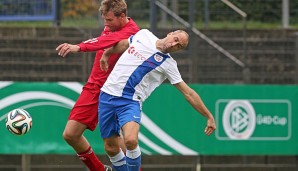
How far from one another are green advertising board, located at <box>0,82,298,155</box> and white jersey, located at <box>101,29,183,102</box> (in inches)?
126

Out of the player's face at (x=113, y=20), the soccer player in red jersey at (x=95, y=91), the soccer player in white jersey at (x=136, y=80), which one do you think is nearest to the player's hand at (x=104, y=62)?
the soccer player in white jersey at (x=136, y=80)

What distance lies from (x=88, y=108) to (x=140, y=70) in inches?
40.0

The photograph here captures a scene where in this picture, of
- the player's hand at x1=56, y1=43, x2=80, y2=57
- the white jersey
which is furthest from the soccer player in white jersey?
the player's hand at x1=56, y1=43, x2=80, y2=57

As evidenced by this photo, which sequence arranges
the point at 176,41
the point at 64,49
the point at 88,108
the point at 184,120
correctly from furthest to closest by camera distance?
the point at 184,120 < the point at 88,108 < the point at 176,41 < the point at 64,49

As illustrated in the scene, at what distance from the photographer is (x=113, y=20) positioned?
10.4 m

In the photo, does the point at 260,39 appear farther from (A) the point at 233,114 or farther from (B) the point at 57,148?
(B) the point at 57,148

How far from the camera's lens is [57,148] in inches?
523

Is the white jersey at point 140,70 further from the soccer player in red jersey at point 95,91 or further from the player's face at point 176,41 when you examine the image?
the soccer player in red jersey at point 95,91

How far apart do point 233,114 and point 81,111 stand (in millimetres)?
3472

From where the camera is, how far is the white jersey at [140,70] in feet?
33.1

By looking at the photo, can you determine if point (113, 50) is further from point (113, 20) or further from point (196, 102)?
point (196, 102)

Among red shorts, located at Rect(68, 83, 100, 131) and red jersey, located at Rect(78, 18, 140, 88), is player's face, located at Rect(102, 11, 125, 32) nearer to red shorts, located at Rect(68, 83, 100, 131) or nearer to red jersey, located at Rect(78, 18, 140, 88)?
red jersey, located at Rect(78, 18, 140, 88)

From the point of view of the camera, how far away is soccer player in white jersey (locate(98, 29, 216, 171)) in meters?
9.98

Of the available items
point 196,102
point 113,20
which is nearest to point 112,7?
point 113,20
